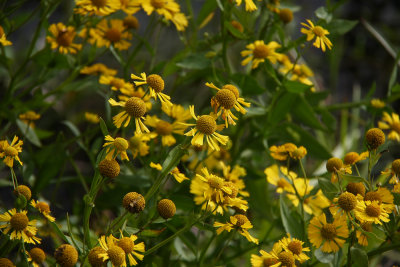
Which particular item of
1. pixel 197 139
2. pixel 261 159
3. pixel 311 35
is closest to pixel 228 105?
pixel 197 139

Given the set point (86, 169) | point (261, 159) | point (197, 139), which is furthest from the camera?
point (86, 169)

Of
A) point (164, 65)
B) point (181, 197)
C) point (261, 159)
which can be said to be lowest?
point (261, 159)

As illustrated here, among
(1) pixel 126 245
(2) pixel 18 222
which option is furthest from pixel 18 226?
(1) pixel 126 245

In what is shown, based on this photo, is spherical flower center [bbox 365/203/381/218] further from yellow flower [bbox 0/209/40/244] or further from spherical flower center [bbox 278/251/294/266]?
yellow flower [bbox 0/209/40/244]

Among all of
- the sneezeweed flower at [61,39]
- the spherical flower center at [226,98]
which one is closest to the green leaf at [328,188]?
the spherical flower center at [226,98]

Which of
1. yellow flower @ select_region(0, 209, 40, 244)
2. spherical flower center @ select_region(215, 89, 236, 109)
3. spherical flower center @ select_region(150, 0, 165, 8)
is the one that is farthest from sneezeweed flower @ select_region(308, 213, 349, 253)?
spherical flower center @ select_region(150, 0, 165, 8)

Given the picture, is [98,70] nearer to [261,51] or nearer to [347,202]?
[261,51]

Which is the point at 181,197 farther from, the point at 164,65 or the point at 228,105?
the point at 164,65

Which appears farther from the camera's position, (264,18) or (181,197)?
(264,18)
